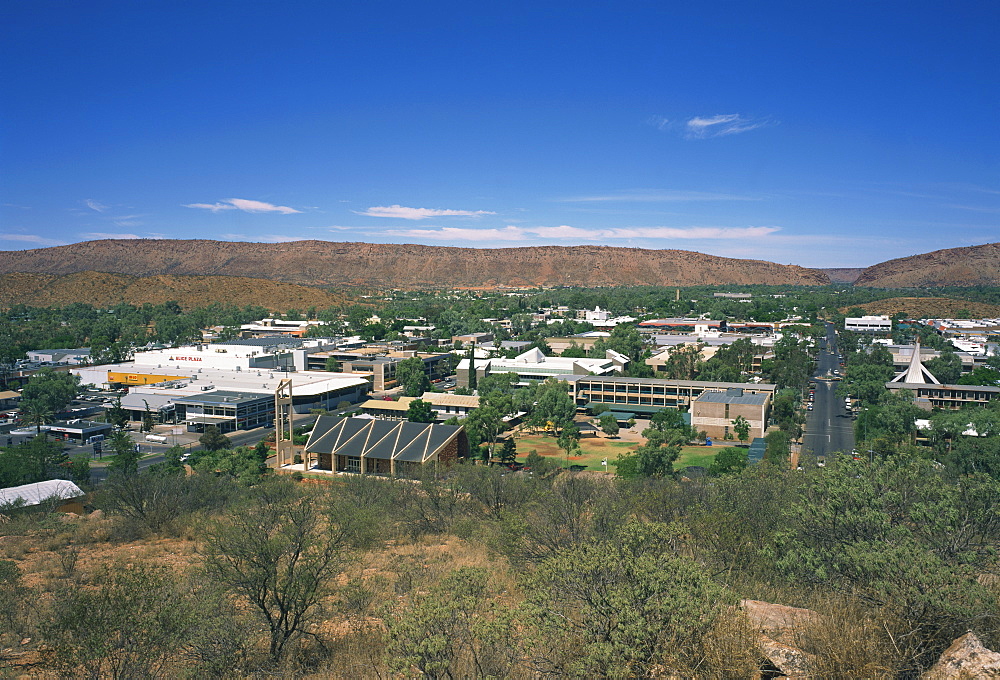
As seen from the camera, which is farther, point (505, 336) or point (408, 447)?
point (505, 336)

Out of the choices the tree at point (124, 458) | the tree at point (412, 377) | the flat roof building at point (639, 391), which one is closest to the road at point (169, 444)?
the tree at point (124, 458)

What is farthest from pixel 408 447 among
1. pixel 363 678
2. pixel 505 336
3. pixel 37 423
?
pixel 505 336

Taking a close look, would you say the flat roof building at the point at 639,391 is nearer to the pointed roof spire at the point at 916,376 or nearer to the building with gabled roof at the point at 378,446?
the pointed roof spire at the point at 916,376

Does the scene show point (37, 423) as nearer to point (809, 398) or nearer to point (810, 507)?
point (810, 507)

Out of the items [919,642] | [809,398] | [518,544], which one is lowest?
[809,398]

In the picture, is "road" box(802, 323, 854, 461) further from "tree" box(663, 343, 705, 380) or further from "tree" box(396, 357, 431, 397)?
"tree" box(396, 357, 431, 397)

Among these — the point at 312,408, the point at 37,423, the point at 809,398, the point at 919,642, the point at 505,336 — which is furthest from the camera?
the point at 505,336

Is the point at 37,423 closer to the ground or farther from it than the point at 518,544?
closer to the ground

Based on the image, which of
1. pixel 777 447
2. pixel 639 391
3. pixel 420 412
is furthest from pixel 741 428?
pixel 420 412
